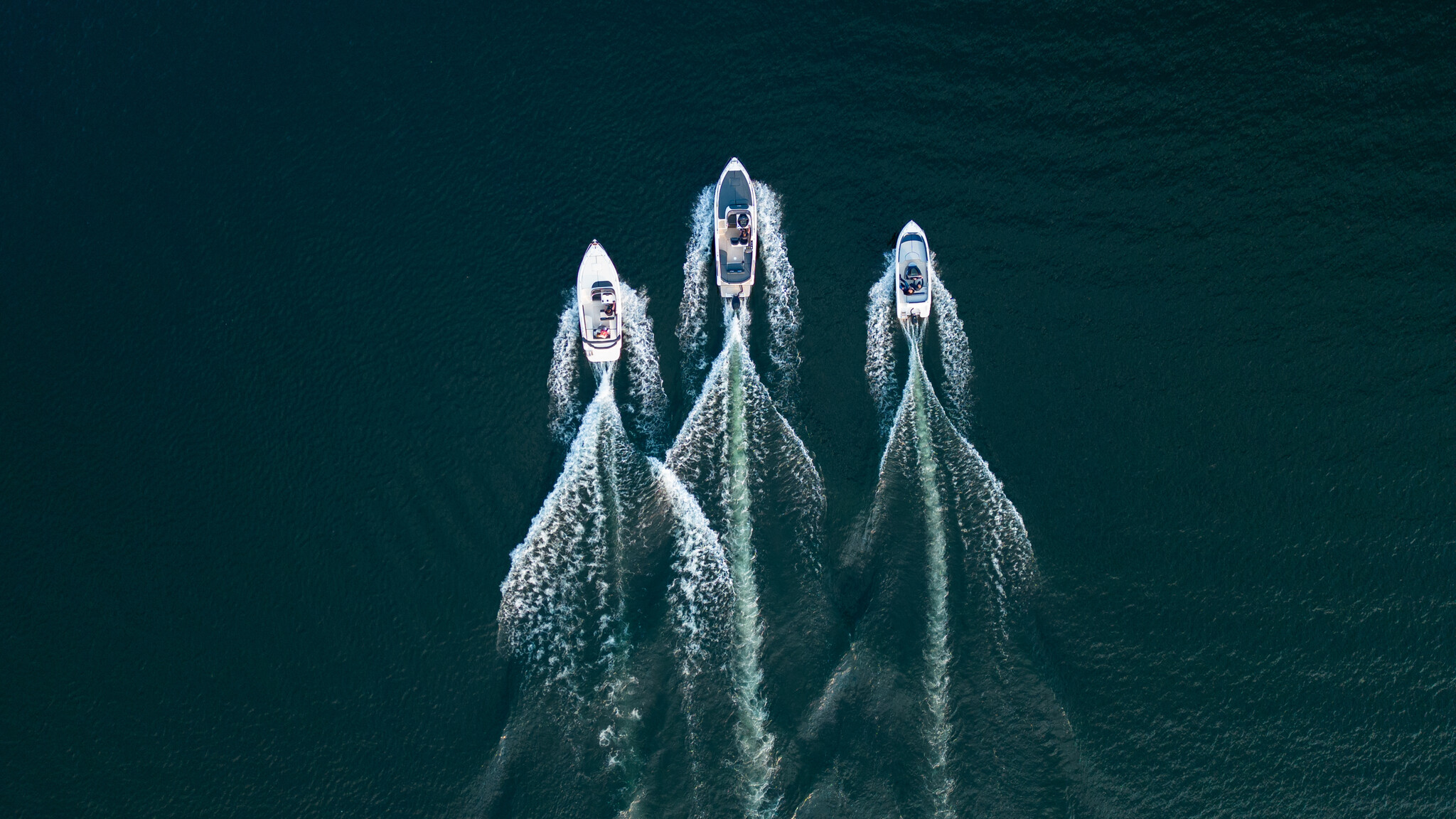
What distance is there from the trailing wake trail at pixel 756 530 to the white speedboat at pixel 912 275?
713cm

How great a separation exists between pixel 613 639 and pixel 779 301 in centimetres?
1675

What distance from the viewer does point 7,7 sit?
4688cm

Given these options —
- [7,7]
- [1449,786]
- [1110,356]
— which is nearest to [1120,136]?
[1110,356]

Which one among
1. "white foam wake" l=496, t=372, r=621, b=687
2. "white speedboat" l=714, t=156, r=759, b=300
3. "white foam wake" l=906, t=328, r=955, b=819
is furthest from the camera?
"white speedboat" l=714, t=156, r=759, b=300

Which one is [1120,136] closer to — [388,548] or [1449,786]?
[1449,786]

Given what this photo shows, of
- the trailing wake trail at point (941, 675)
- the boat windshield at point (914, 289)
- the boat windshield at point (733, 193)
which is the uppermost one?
the boat windshield at point (733, 193)

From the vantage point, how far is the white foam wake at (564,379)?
4419cm

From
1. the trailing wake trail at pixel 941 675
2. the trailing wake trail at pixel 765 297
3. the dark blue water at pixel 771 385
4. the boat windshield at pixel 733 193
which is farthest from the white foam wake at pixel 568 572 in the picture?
the trailing wake trail at pixel 941 675

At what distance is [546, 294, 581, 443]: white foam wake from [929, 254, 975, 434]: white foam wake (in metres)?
16.4

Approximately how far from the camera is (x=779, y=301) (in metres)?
44.5

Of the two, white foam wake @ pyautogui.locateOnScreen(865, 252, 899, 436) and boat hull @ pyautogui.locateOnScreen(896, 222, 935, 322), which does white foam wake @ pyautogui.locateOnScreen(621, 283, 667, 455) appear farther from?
boat hull @ pyautogui.locateOnScreen(896, 222, 935, 322)

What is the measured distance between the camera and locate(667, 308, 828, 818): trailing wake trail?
41.8 metres

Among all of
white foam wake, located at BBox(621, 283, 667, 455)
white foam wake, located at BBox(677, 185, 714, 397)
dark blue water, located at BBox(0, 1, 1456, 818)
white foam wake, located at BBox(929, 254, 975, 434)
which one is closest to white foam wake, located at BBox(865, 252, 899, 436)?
dark blue water, located at BBox(0, 1, 1456, 818)

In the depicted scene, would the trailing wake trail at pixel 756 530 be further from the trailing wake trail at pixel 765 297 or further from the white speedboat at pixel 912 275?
the white speedboat at pixel 912 275
